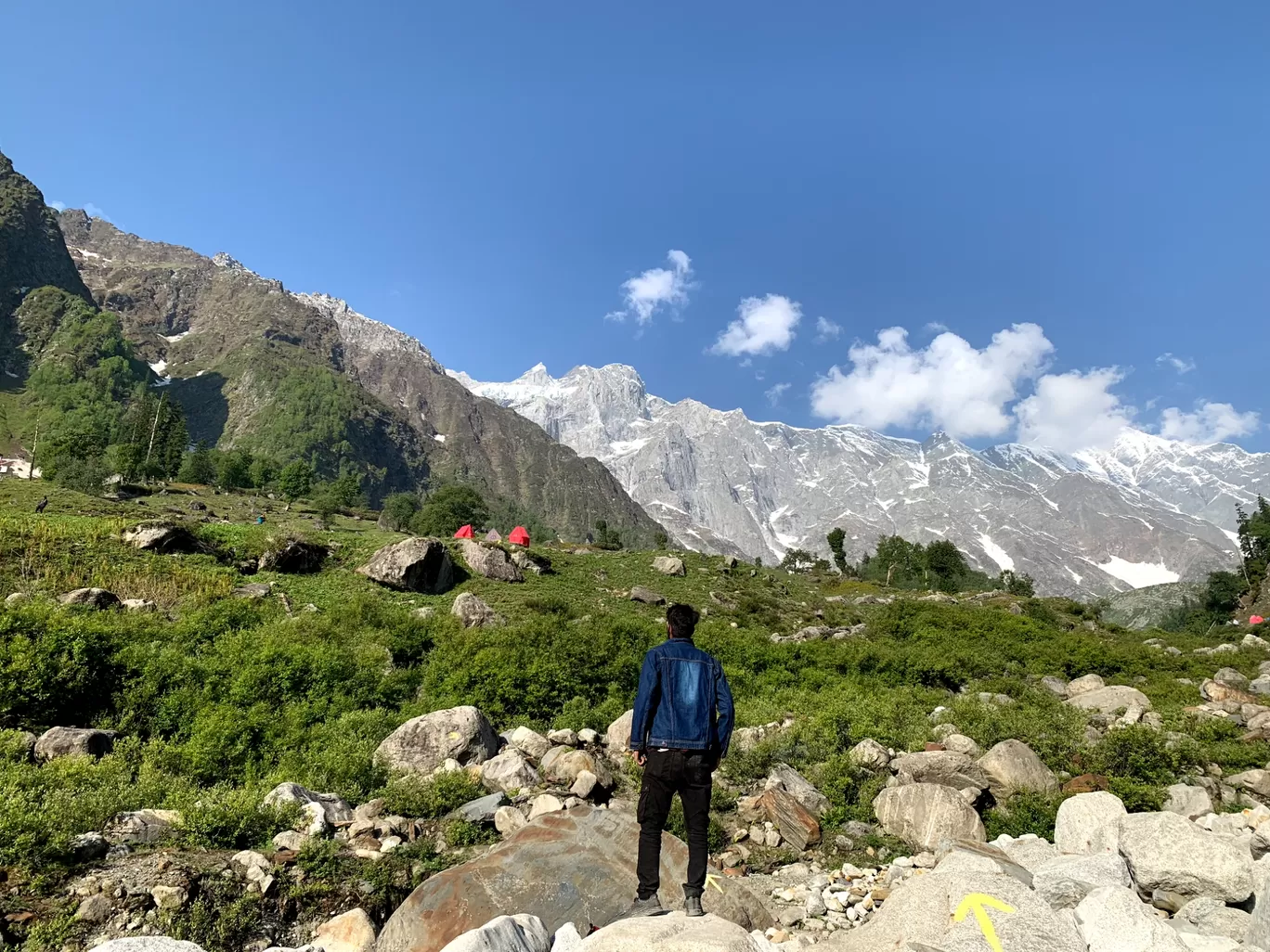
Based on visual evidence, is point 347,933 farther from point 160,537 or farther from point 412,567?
point 160,537

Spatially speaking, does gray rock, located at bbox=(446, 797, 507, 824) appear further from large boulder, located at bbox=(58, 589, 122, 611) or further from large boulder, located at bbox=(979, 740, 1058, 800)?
large boulder, located at bbox=(58, 589, 122, 611)

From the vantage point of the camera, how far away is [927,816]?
31.4 feet

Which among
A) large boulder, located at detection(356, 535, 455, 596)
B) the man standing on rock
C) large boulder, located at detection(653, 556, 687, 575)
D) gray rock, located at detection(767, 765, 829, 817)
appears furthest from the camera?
large boulder, located at detection(653, 556, 687, 575)

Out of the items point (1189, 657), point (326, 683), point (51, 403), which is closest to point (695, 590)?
point (1189, 657)

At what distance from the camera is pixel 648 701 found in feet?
22.0

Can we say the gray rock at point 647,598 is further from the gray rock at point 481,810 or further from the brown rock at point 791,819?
the gray rock at point 481,810

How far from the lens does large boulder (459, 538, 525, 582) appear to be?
3191cm

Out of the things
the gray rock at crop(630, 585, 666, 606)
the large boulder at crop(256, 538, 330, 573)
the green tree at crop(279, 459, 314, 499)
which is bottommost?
the gray rock at crop(630, 585, 666, 606)

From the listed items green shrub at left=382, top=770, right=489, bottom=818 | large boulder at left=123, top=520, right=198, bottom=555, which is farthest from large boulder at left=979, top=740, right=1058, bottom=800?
large boulder at left=123, top=520, right=198, bottom=555

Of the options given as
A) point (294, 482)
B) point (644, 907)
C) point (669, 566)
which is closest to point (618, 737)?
point (644, 907)

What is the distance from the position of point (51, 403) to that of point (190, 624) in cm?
19964

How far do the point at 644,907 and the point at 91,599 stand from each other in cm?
1913

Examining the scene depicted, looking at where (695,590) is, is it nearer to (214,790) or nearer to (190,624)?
(190,624)

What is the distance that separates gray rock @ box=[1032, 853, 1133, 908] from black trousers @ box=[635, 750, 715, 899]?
13.3ft
